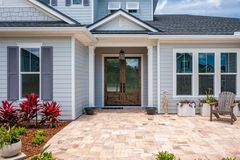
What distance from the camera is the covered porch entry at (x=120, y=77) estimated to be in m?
12.4

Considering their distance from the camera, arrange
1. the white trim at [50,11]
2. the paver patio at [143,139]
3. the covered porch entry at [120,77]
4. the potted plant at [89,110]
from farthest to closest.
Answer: the covered porch entry at [120,77]
the potted plant at [89,110]
the white trim at [50,11]
the paver patio at [143,139]

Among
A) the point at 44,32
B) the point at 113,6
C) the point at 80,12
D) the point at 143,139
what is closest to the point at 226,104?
the point at 143,139

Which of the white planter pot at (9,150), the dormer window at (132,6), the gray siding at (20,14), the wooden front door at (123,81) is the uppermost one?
the dormer window at (132,6)

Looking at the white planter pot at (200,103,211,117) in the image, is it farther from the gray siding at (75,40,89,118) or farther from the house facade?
the gray siding at (75,40,89,118)

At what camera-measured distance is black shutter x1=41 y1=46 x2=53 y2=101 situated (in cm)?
866

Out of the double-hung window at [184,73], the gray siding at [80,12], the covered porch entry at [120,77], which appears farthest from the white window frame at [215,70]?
the gray siding at [80,12]

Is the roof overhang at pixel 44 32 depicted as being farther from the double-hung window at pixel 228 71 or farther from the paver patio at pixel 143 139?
the double-hung window at pixel 228 71

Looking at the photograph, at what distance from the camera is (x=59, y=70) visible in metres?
8.72

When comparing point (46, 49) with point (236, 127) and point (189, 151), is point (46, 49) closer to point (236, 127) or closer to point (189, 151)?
point (189, 151)

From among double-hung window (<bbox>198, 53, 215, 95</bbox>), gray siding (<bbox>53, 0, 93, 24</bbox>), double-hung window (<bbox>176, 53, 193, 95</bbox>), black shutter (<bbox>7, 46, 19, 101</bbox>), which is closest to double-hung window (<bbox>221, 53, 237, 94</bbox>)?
double-hung window (<bbox>198, 53, 215, 95</bbox>)

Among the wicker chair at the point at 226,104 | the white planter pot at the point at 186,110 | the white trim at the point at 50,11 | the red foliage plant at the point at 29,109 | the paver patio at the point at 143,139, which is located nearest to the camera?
the paver patio at the point at 143,139

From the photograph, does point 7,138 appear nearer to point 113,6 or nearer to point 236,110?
point 236,110

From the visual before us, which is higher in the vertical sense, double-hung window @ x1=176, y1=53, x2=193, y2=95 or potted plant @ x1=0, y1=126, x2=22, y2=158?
double-hung window @ x1=176, y1=53, x2=193, y2=95

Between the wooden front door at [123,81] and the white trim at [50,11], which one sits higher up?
the white trim at [50,11]
